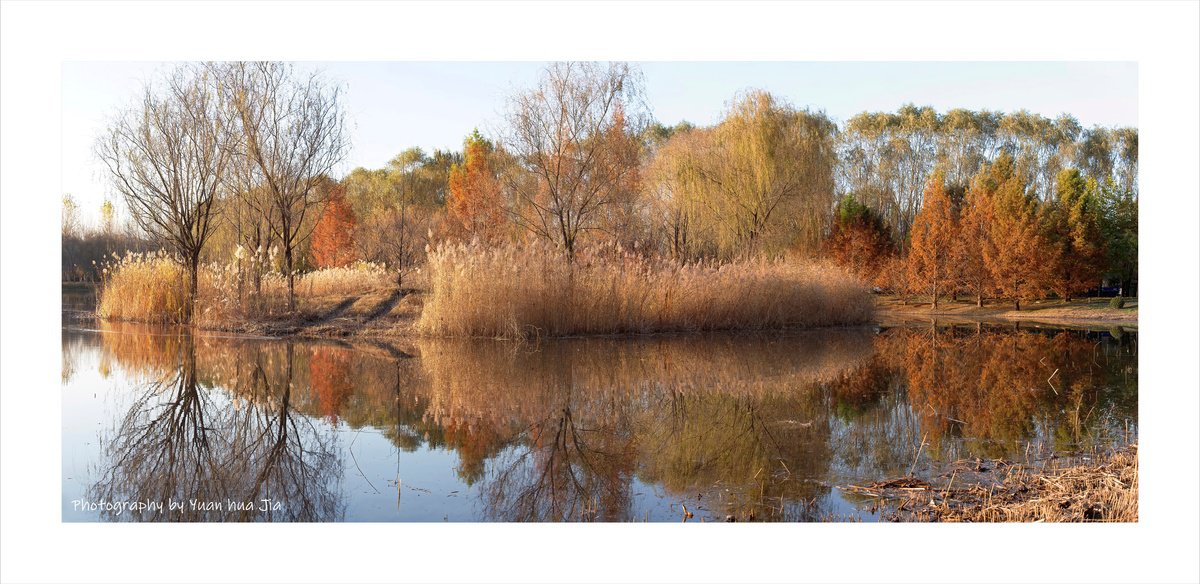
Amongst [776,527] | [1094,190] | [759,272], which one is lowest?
[776,527]

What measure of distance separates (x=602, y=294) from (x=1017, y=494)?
28.5ft

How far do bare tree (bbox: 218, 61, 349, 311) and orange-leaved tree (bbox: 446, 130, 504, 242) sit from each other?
28.2 ft

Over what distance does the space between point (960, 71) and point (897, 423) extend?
2.85 meters

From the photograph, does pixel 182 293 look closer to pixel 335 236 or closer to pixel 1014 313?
pixel 335 236

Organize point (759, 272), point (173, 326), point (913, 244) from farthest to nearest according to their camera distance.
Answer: point (913, 244) < point (759, 272) < point (173, 326)

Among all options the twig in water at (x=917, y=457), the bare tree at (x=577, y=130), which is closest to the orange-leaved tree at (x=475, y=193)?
the bare tree at (x=577, y=130)

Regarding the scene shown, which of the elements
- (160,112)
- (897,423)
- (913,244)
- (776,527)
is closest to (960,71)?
(897,423)

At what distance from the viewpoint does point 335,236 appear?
20312 millimetres

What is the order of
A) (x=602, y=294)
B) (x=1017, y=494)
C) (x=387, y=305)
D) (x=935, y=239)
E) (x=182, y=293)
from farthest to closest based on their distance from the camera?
(x=935, y=239), (x=387, y=305), (x=602, y=294), (x=182, y=293), (x=1017, y=494)

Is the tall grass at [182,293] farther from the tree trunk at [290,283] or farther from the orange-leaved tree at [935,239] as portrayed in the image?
the orange-leaved tree at [935,239]

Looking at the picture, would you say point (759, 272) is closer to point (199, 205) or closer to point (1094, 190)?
point (1094, 190)

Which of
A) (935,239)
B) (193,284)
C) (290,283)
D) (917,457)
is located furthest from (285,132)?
(935,239)

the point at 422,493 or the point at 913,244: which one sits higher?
the point at 913,244

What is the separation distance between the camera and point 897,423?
607cm
